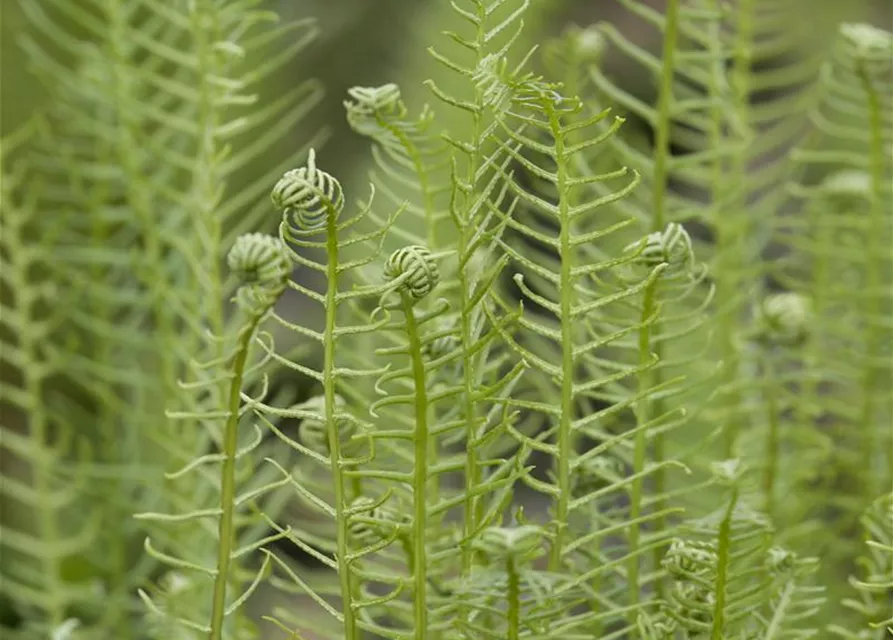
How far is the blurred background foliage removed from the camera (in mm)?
633

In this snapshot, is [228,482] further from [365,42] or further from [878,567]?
[365,42]

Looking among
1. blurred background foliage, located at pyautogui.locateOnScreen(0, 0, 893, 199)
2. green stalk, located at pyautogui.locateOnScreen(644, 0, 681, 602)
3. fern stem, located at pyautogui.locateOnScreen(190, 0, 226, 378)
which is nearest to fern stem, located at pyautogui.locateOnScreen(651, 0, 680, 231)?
green stalk, located at pyautogui.locateOnScreen(644, 0, 681, 602)

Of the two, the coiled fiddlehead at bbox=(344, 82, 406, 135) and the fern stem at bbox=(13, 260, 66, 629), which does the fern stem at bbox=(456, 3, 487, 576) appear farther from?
the fern stem at bbox=(13, 260, 66, 629)

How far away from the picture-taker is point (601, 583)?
0.29m

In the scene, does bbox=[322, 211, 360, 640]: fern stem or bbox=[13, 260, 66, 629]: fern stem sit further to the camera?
bbox=[13, 260, 66, 629]: fern stem

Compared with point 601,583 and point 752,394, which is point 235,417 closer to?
point 601,583

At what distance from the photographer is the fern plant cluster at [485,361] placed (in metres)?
0.21

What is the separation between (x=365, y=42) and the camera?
3.67 feet

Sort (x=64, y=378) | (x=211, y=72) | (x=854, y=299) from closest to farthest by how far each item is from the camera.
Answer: (x=211, y=72)
(x=854, y=299)
(x=64, y=378)

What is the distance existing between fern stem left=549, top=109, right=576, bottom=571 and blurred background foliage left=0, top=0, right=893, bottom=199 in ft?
0.98

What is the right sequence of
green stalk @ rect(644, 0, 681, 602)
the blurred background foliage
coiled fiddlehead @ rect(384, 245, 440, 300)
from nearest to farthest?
1. coiled fiddlehead @ rect(384, 245, 440, 300)
2. green stalk @ rect(644, 0, 681, 602)
3. the blurred background foliage

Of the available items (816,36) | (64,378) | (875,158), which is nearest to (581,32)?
(875,158)

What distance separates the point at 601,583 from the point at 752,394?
0.17 m

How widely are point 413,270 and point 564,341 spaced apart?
1.6 inches
